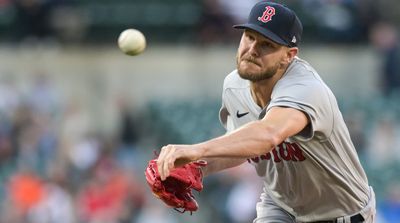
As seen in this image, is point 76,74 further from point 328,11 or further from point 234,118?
point 234,118

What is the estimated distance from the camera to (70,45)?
15.7 m

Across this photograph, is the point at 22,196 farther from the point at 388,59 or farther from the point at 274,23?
the point at 274,23

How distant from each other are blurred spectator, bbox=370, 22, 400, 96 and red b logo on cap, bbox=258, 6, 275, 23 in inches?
385

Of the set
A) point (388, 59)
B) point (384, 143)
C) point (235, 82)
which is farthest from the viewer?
point (388, 59)

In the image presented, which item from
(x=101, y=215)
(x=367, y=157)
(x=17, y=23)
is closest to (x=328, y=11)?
(x=367, y=157)

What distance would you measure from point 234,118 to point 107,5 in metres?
10.3

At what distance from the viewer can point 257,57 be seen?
5.41 metres

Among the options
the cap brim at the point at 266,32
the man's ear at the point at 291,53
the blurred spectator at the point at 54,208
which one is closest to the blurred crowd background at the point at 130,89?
the blurred spectator at the point at 54,208

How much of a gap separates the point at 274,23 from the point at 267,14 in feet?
0.23

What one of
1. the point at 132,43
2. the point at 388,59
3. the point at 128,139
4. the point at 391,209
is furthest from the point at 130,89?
the point at 132,43

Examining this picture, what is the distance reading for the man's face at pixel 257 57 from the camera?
213 inches

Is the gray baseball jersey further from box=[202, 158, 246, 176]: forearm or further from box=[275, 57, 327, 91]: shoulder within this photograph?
box=[202, 158, 246, 176]: forearm

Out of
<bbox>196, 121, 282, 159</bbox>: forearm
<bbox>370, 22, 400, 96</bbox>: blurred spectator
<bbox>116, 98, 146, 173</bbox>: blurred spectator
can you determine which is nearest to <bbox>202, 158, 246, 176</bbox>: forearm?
<bbox>196, 121, 282, 159</bbox>: forearm

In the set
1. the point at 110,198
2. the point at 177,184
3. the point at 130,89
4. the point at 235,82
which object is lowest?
the point at 130,89
